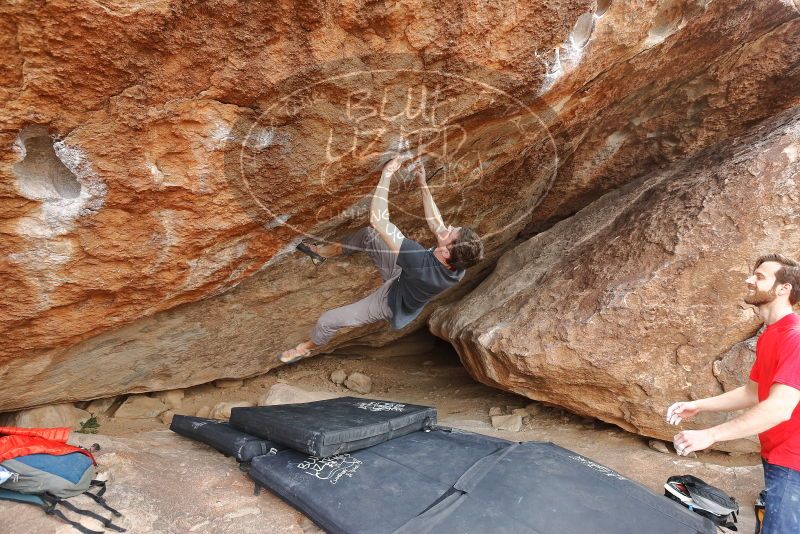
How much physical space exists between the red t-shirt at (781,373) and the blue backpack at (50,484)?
283 cm

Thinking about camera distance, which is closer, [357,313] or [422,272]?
[422,272]

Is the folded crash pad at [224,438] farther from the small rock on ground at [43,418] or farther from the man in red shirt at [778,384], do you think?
the man in red shirt at [778,384]

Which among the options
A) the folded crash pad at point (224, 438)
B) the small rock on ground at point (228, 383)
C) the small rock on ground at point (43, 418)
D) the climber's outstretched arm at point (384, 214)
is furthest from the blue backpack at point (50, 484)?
the small rock on ground at point (228, 383)

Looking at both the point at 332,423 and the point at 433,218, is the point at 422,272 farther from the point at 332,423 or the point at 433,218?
the point at 332,423

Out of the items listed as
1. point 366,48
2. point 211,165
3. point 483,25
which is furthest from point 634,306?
point 211,165

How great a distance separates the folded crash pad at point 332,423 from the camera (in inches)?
103

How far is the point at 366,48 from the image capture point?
6.94ft

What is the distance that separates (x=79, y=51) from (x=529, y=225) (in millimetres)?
4070

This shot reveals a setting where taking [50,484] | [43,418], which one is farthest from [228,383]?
[50,484]

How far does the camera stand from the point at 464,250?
8.41ft

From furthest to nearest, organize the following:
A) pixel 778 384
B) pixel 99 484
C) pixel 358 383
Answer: pixel 358 383
pixel 99 484
pixel 778 384

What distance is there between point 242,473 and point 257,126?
2.03 metres

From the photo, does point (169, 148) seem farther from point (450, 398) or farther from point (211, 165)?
point (450, 398)

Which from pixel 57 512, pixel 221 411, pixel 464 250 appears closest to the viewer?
pixel 57 512
